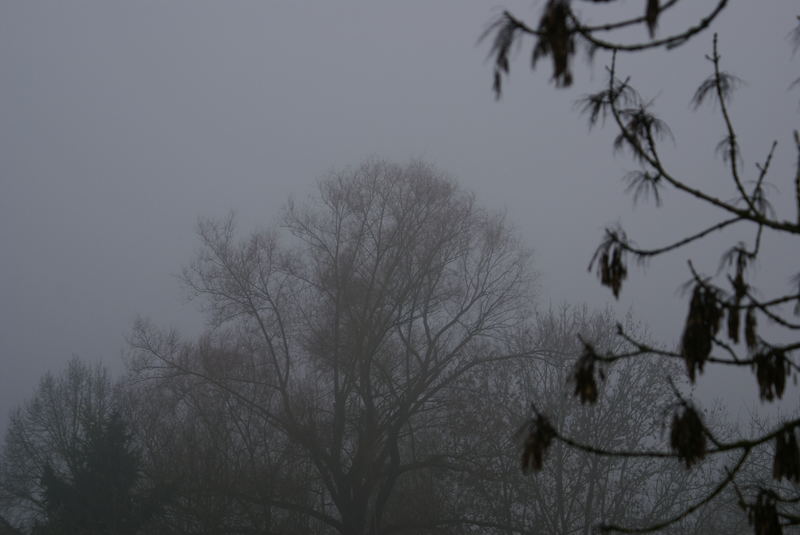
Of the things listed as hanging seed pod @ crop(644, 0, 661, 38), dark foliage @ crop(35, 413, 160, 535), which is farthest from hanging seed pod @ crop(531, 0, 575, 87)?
dark foliage @ crop(35, 413, 160, 535)

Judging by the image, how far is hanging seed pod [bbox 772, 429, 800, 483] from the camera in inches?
120

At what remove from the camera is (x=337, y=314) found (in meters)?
20.0

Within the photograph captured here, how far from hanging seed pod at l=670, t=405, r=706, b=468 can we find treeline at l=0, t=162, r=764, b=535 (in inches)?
580

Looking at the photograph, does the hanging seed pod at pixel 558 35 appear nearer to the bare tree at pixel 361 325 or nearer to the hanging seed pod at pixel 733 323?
the hanging seed pod at pixel 733 323

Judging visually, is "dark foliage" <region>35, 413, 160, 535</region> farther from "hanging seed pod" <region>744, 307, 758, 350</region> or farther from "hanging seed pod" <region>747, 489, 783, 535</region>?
"hanging seed pod" <region>744, 307, 758, 350</region>

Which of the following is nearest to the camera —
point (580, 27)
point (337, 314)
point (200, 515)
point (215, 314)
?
point (580, 27)

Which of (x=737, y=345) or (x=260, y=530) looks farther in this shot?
(x=260, y=530)

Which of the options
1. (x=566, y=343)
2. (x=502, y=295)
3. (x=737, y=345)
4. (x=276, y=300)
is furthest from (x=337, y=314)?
(x=737, y=345)

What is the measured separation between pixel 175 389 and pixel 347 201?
23.0 feet

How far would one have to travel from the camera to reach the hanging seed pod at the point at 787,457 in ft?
10.00

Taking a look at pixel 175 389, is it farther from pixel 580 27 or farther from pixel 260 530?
pixel 580 27

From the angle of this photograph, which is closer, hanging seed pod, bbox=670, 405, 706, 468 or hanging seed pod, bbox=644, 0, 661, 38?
hanging seed pod, bbox=644, 0, 661, 38

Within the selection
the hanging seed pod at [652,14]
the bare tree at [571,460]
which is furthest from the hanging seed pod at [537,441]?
the bare tree at [571,460]

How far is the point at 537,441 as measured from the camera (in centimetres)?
320
